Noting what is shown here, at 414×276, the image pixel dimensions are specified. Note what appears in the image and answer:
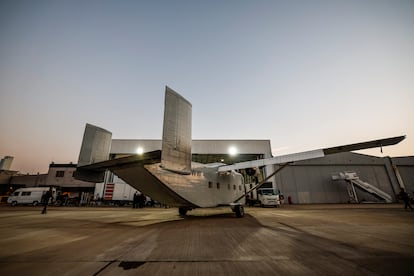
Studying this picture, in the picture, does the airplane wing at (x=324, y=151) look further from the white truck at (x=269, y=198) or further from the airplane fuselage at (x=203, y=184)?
the white truck at (x=269, y=198)

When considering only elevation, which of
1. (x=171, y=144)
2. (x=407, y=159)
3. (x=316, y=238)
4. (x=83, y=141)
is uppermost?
(x=407, y=159)

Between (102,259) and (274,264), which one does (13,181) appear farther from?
(274,264)

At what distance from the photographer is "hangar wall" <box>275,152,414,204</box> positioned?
84.0ft

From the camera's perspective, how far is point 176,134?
616cm

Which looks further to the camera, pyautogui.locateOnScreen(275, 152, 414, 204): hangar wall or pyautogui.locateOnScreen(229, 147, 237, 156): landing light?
pyautogui.locateOnScreen(275, 152, 414, 204): hangar wall

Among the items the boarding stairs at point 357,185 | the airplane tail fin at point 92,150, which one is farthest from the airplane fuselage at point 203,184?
the boarding stairs at point 357,185

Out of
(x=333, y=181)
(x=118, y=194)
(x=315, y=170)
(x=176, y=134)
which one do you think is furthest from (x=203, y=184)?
(x=333, y=181)

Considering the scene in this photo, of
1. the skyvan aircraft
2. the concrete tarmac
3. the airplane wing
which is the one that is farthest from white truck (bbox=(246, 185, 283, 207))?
the concrete tarmac

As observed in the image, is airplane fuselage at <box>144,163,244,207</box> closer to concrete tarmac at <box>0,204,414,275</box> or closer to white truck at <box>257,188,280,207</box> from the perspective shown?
concrete tarmac at <box>0,204,414,275</box>

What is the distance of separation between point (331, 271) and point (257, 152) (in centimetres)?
2407

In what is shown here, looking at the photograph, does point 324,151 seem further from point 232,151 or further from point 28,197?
point 28,197

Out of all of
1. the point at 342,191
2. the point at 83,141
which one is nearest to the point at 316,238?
the point at 83,141

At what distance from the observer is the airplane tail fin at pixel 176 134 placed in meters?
5.66

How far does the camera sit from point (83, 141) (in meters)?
7.25
